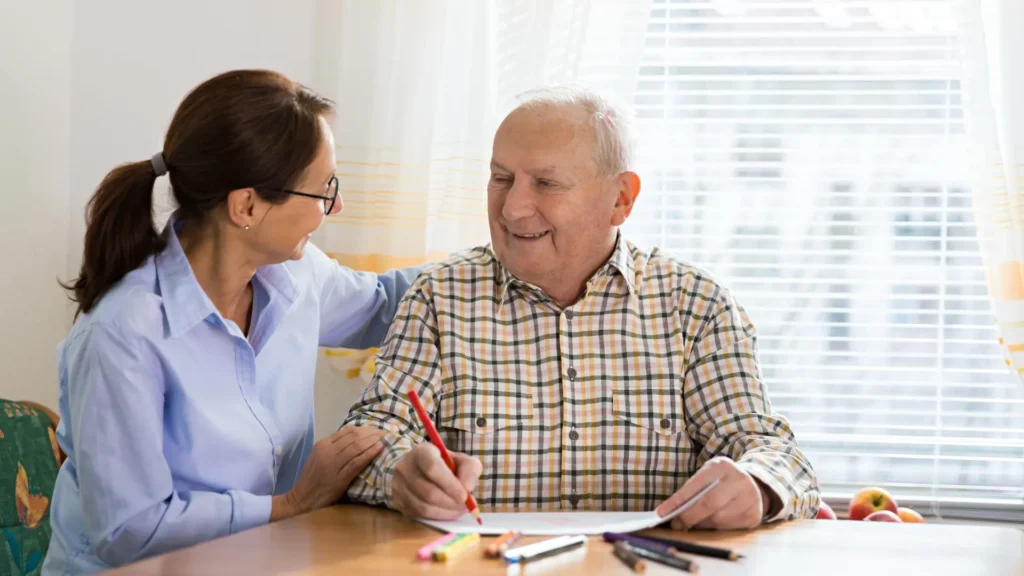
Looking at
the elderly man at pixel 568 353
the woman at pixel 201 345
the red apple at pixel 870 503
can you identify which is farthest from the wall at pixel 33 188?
the red apple at pixel 870 503

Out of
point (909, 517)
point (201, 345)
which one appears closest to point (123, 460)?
point (201, 345)

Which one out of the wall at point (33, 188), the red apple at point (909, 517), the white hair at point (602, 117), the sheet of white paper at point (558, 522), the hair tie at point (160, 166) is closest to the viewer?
the sheet of white paper at point (558, 522)

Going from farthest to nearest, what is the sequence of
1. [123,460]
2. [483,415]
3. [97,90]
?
[97,90], [483,415], [123,460]

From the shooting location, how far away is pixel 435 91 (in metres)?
2.40

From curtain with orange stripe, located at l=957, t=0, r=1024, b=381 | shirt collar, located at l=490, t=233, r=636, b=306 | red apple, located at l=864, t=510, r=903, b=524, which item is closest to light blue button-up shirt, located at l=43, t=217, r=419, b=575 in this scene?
shirt collar, located at l=490, t=233, r=636, b=306

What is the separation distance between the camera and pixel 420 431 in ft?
5.80

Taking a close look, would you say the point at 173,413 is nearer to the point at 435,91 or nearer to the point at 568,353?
the point at 568,353

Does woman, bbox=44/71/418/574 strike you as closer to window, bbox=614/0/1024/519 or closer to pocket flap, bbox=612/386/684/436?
pocket flap, bbox=612/386/684/436

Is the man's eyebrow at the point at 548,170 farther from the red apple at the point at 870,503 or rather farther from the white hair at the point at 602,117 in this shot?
the red apple at the point at 870,503

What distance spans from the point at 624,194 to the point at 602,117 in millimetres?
154

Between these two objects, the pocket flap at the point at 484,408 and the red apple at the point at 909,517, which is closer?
the pocket flap at the point at 484,408

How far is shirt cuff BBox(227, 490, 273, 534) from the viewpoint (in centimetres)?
164

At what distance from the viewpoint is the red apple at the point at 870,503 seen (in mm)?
2227

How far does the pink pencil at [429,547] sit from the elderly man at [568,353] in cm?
40
